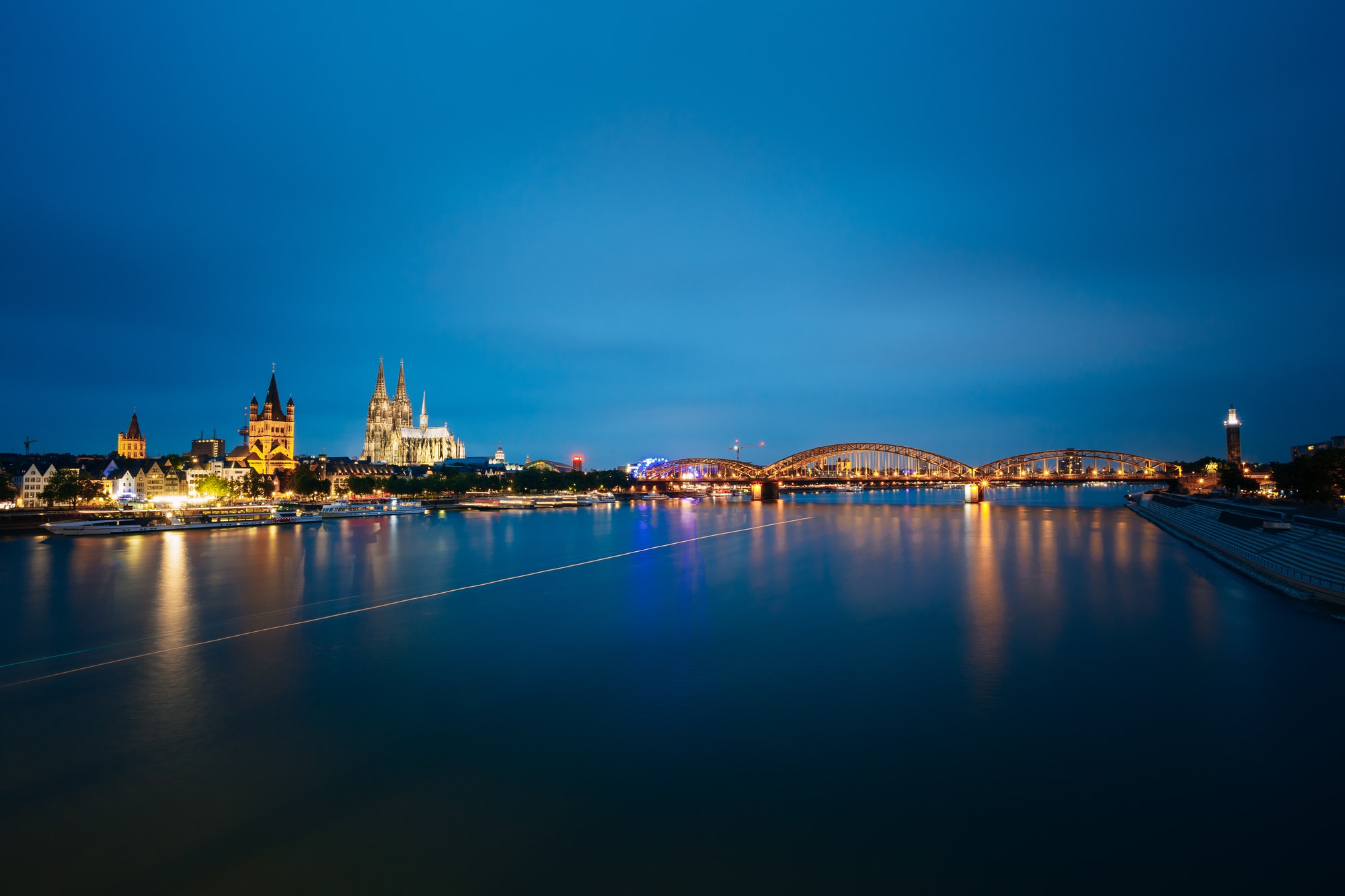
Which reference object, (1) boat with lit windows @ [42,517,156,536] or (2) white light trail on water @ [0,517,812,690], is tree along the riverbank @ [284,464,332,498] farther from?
(2) white light trail on water @ [0,517,812,690]

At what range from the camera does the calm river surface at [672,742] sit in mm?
6441

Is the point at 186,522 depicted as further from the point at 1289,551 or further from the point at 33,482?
the point at 1289,551

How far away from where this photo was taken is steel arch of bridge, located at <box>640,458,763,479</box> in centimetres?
11419

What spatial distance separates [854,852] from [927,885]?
68cm

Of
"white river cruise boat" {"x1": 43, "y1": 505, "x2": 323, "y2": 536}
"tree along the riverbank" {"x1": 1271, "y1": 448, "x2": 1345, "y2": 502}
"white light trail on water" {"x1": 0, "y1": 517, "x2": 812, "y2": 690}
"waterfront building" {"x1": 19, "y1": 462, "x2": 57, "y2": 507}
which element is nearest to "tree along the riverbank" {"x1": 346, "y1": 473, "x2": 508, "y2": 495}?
"white river cruise boat" {"x1": 43, "y1": 505, "x2": 323, "y2": 536}

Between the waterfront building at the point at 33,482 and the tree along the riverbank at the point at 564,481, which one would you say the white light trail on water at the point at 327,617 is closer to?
the waterfront building at the point at 33,482

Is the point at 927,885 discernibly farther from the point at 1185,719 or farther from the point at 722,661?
the point at 722,661

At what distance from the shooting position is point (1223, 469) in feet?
233

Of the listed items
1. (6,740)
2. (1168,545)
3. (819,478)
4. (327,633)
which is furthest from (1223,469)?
(6,740)

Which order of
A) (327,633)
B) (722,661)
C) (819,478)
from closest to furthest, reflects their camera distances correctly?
(722,661) → (327,633) → (819,478)

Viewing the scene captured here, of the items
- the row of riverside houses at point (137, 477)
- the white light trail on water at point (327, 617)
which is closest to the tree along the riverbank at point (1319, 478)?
the white light trail on water at point (327, 617)

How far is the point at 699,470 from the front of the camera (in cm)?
16788

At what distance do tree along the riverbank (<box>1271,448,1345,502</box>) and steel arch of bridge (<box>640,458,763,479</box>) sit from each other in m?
56.1

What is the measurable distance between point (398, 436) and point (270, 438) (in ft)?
198
